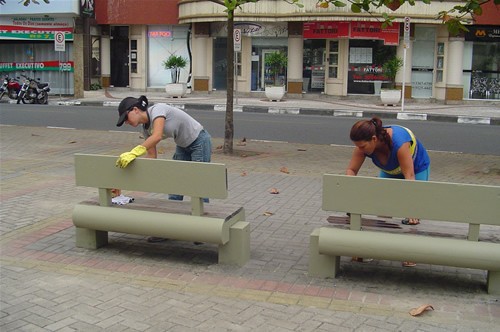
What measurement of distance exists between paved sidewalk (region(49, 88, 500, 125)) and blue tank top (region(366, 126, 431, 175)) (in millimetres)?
15257

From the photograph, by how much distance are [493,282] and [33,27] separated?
89.6ft

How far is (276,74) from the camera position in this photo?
2642 cm

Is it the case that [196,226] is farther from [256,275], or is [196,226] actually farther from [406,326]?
[406,326]

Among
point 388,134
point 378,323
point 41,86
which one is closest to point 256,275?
point 378,323

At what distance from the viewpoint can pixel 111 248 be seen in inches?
229

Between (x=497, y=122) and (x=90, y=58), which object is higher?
(x=90, y=58)

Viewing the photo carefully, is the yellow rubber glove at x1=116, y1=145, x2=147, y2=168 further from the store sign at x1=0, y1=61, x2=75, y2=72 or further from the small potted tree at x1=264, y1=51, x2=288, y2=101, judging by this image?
the store sign at x1=0, y1=61, x2=75, y2=72

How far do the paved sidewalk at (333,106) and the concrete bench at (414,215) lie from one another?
52.3ft

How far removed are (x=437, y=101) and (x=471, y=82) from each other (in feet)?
5.19

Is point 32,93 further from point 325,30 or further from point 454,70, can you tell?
point 454,70

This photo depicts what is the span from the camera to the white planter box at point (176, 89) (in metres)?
25.7

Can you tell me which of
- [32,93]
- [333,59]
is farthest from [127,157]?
[333,59]

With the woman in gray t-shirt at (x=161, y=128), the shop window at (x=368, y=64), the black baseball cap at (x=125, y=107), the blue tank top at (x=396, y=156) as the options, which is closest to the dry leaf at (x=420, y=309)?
the blue tank top at (x=396, y=156)

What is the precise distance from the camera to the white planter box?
25656 mm
